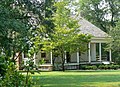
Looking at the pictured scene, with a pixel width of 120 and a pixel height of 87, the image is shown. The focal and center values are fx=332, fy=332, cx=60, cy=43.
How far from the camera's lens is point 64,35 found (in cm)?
3422

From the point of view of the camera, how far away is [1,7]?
1527 centimetres

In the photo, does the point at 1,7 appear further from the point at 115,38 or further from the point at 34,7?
the point at 115,38

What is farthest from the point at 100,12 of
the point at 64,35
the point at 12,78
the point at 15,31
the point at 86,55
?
the point at 12,78

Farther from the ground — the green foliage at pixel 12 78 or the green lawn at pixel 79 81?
the green foliage at pixel 12 78

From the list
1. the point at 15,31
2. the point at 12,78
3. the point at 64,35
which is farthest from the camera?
the point at 64,35

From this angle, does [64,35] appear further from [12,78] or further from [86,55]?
[12,78]

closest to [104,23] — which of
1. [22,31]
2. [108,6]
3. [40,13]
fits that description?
[108,6]

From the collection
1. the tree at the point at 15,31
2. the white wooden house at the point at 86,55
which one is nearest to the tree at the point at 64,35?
the white wooden house at the point at 86,55

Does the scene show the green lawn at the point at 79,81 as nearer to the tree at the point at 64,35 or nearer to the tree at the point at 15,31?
the tree at the point at 15,31

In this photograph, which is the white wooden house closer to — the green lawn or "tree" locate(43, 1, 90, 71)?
"tree" locate(43, 1, 90, 71)

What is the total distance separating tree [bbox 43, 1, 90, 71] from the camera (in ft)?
110

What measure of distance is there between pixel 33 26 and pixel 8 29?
6.02m

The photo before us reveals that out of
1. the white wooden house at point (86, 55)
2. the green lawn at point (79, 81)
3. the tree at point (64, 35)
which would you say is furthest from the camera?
the white wooden house at point (86, 55)

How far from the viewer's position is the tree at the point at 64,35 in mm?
33625
